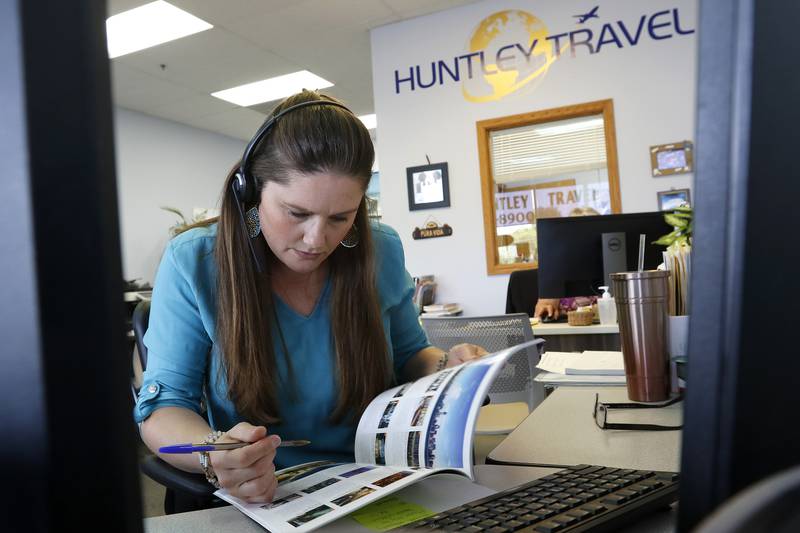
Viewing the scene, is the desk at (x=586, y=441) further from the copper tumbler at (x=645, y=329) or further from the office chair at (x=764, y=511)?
the office chair at (x=764, y=511)

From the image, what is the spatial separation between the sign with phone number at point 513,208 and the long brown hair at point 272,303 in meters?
3.23

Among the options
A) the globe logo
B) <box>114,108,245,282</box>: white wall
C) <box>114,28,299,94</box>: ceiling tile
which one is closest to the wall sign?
the globe logo

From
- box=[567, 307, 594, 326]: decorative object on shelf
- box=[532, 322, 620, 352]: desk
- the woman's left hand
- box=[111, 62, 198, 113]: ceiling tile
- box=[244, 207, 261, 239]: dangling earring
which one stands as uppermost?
box=[111, 62, 198, 113]: ceiling tile

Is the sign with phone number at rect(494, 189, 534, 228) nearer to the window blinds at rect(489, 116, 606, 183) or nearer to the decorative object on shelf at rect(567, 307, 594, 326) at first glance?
the window blinds at rect(489, 116, 606, 183)

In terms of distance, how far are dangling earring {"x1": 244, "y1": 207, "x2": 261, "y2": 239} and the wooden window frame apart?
323cm

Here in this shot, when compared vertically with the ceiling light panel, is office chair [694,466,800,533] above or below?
below

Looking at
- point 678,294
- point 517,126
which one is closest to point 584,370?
point 678,294

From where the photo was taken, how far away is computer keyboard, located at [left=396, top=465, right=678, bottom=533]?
56cm

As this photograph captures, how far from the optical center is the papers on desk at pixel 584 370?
4.48 ft

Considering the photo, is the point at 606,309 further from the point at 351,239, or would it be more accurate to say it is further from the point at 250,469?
the point at 250,469

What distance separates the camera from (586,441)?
0.95 m

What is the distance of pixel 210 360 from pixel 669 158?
348 centimetres

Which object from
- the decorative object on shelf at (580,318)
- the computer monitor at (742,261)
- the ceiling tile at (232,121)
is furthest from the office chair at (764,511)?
the ceiling tile at (232,121)

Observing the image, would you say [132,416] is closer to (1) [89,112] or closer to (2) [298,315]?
Answer: (1) [89,112]
